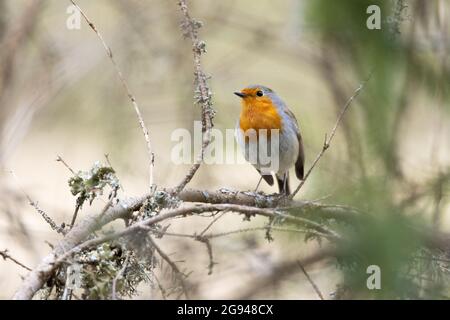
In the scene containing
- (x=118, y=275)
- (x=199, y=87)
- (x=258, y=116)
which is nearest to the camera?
(x=118, y=275)

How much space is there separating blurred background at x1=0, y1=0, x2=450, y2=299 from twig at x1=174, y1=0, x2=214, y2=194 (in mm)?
160

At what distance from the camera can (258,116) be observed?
190 inches

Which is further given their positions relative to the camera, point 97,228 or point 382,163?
point 97,228

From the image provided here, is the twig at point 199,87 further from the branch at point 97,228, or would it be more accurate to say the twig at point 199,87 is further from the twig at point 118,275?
the twig at point 118,275

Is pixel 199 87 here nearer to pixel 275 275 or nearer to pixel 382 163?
pixel 382 163

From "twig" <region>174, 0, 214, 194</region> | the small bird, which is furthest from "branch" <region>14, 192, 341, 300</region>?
the small bird

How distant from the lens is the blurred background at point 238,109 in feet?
4.99

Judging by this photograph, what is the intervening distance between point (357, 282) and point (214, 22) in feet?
15.2

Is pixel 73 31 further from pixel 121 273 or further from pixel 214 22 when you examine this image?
pixel 121 273

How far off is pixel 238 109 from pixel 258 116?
0.80 meters

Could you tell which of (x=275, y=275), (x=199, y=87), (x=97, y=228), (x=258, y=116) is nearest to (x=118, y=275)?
(x=97, y=228)

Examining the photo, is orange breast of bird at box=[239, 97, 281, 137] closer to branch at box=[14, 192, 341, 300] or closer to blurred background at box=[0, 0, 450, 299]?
blurred background at box=[0, 0, 450, 299]

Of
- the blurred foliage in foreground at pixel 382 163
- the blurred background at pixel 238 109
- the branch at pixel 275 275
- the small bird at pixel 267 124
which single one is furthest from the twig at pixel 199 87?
the small bird at pixel 267 124
